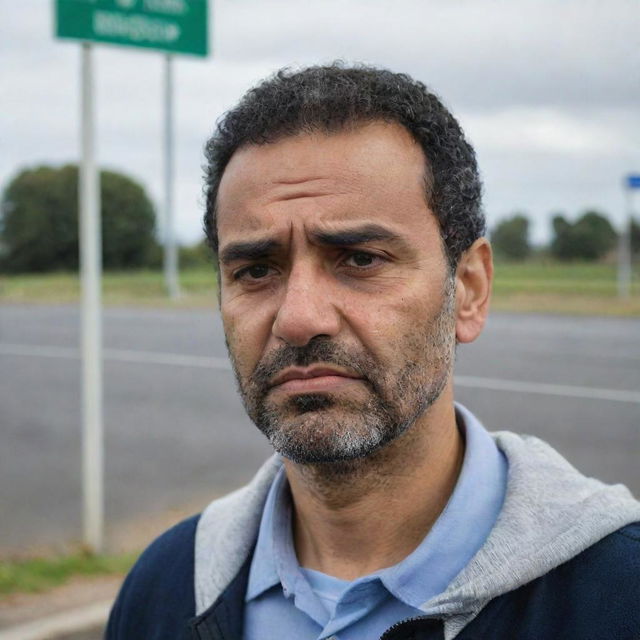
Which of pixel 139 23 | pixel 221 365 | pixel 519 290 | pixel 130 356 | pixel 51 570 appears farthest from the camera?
pixel 519 290

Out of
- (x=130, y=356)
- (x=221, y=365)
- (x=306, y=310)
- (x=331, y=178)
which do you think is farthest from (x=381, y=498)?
(x=130, y=356)

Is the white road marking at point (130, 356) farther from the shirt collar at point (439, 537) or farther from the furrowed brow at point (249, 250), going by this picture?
the furrowed brow at point (249, 250)

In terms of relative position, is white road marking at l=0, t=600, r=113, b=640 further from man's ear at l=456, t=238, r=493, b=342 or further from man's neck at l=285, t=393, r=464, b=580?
man's ear at l=456, t=238, r=493, b=342

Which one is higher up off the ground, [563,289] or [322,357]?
[322,357]

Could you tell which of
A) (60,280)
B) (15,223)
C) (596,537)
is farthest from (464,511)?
(15,223)

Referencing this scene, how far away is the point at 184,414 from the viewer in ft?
33.2

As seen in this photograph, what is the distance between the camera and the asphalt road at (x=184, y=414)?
707 centimetres

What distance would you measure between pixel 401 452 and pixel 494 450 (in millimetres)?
234

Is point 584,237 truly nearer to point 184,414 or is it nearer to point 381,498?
point 184,414

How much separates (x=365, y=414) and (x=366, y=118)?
59 cm

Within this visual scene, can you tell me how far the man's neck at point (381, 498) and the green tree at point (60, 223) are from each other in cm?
4900

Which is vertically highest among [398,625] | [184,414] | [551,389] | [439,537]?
[439,537]

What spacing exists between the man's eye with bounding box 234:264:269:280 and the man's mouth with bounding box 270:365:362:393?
23 centimetres

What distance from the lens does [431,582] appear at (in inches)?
68.8
